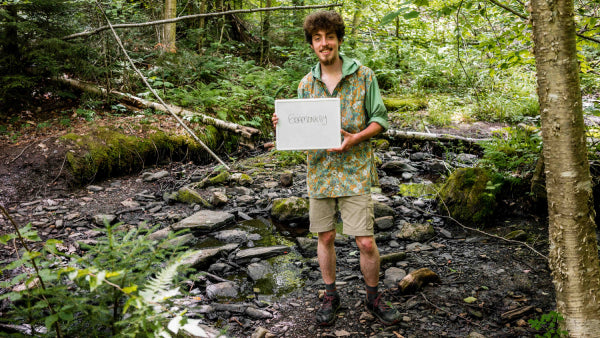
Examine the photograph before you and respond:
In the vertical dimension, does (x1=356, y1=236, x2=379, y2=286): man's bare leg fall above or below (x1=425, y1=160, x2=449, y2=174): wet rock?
below

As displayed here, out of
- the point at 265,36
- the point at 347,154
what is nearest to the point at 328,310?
the point at 347,154

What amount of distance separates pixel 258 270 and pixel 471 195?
291 cm

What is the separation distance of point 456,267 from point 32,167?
20.9 feet

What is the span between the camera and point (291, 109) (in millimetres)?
3027

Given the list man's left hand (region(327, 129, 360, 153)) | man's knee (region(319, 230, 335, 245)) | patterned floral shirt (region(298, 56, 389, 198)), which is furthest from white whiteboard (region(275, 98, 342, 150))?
man's knee (region(319, 230, 335, 245))

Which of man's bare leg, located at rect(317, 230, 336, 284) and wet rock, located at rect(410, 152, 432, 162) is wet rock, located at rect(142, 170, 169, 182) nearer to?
man's bare leg, located at rect(317, 230, 336, 284)

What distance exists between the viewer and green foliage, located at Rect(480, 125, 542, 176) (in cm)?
479

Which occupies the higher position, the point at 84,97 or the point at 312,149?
the point at 84,97

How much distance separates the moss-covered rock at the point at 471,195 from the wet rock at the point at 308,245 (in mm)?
1828

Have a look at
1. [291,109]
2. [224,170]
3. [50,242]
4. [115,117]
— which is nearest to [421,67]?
[224,170]

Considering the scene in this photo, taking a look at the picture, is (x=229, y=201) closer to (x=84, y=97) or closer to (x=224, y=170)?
(x=224, y=170)

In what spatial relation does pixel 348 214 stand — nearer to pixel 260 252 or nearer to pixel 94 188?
pixel 260 252

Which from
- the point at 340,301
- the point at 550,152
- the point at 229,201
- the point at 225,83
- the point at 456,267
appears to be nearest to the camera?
the point at 550,152

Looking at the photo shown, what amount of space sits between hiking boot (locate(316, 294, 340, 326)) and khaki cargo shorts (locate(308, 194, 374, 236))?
0.62 meters
